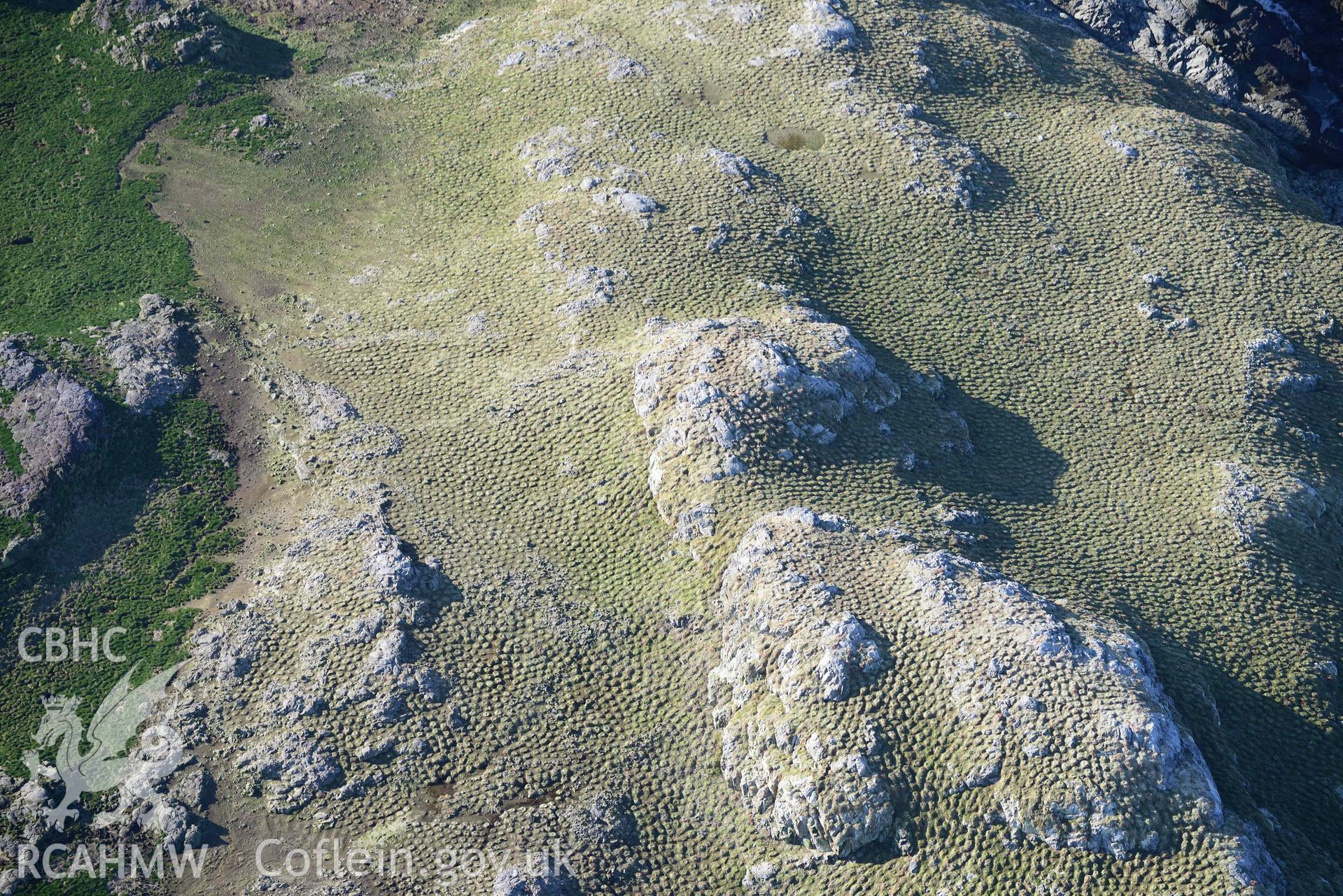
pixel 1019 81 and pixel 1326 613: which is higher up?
pixel 1019 81

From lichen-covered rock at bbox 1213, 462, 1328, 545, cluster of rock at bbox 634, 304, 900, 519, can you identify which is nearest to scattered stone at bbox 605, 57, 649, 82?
cluster of rock at bbox 634, 304, 900, 519

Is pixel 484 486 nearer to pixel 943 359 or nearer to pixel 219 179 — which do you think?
pixel 943 359

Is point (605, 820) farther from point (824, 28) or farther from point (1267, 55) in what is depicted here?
point (1267, 55)

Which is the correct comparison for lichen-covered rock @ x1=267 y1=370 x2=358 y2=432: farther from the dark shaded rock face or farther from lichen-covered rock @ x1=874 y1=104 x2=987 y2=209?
the dark shaded rock face

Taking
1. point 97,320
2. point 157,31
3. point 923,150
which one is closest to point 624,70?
point 923,150

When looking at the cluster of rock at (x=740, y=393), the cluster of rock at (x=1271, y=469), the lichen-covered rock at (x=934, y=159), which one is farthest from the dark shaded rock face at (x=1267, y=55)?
the cluster of rock at (x=740, y=393)

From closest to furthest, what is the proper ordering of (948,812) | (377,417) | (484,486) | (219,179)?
(948,812)
(484,486)
(377,417)
(219,179)

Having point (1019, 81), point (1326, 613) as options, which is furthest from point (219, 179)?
point (1326, 613)
